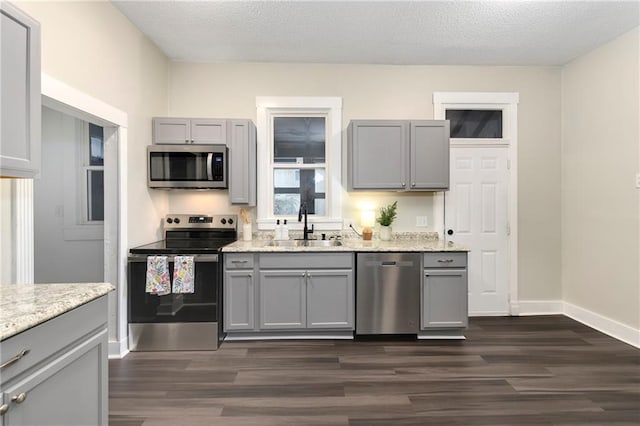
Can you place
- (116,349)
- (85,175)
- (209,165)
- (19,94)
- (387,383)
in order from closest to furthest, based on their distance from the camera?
(19,94) → (387,383) → (116,349) → (209,165) → (85,175)

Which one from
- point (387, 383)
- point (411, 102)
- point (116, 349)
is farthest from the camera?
point (411, 102)

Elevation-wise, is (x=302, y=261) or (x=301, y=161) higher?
(x=301, y=161)

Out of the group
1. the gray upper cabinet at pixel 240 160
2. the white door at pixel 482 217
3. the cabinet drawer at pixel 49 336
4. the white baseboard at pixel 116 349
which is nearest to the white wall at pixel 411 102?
the white door at pixel 482 217

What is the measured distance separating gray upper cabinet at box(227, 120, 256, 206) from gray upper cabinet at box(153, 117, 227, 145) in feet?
0.36

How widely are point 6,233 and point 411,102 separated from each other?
379 centimetres

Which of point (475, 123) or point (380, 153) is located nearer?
point (380, 153)

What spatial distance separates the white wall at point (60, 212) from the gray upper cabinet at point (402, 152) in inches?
119

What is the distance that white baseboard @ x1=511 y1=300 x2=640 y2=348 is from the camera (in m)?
3.20

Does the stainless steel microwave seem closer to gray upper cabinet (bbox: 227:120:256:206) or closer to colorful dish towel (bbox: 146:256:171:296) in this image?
gray upper cabinet (bbox: 227:120:256:206)

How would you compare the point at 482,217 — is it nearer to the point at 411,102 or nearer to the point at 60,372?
the point at 411,102

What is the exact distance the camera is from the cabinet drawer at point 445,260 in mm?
3229

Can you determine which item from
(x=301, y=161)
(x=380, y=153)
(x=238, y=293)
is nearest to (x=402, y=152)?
(x=380, y=153)

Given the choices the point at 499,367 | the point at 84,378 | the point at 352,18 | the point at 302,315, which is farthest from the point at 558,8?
the point at 84,378

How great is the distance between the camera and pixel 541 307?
13.1ft
